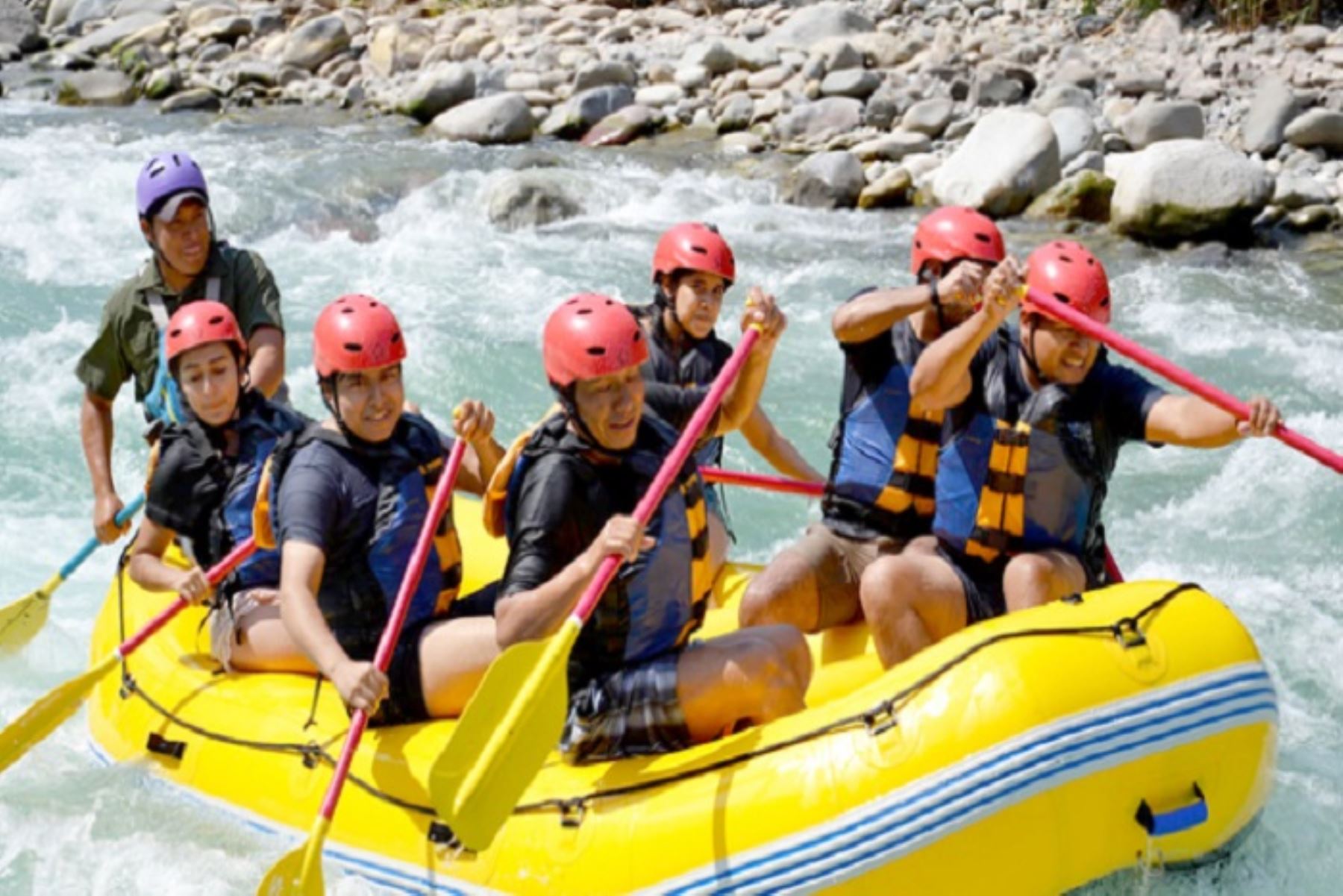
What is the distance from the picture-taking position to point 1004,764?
346 cm

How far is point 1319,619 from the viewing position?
6180mm

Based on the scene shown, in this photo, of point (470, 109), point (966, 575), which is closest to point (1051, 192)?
point (470, 109)

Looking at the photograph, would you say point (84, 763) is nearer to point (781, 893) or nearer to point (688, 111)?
point (781, 893)

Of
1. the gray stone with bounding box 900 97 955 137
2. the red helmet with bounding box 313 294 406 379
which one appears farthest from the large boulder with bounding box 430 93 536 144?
the red helmet with bounding box 313 294 406 379

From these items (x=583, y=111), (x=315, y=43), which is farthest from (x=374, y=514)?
(x=315, y=43)

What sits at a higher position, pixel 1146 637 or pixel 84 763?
pixel 1146 637

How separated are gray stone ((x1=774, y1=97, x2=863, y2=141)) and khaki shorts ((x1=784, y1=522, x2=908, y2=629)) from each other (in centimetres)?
867

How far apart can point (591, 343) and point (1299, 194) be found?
8093 mm

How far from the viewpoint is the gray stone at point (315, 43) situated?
16234mm

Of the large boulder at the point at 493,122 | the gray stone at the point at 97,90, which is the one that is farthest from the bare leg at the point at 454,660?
the gray stone at the point at 97,90

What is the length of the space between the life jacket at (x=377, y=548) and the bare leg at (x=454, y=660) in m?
0.09

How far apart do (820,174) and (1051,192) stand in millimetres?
1577

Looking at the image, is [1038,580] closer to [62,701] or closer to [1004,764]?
[1004,764]

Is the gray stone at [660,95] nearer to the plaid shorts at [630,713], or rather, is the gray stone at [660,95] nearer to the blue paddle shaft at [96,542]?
the blue paddle shaft at [96,542]
